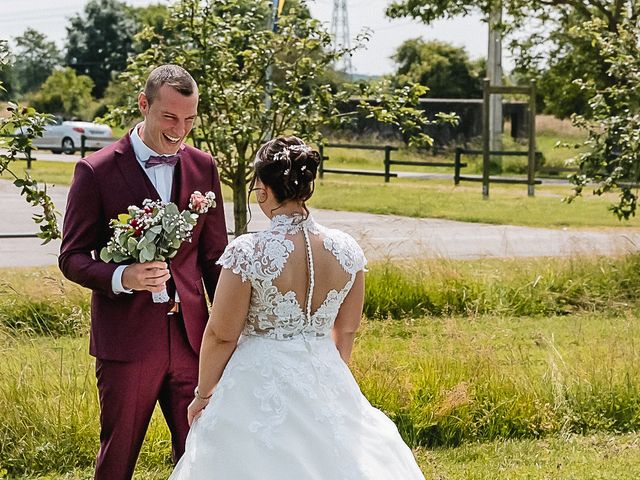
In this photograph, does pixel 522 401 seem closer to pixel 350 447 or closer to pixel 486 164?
pixel 350 447

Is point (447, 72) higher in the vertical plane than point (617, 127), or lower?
lower

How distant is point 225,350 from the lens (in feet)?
14.0

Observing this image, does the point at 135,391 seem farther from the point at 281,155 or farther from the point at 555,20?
the point at 555,20

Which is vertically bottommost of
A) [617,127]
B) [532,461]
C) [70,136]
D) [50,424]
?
[70,136]

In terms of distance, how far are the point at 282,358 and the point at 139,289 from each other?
2.08 feet

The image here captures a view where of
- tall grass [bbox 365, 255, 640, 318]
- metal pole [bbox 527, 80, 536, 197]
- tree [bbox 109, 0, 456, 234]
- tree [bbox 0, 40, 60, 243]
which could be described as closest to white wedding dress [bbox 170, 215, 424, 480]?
tree [bbox 0, 40, 60, 243]

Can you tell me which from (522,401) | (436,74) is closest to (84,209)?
(522,401)

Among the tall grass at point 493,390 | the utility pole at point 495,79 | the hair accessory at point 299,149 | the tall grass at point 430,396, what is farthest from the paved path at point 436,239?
the utility pole at point 495,79

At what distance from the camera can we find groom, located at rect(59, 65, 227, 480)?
4.48 metres

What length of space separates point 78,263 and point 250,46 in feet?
21.2

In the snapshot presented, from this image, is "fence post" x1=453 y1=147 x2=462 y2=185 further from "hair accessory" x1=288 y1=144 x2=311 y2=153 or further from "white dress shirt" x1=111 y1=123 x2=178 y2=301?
"hair accessory" x1=288 y1=144 x2=311 y2=153

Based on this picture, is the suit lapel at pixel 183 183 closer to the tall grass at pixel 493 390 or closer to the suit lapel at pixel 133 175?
the suit lapel at pixel 133 175

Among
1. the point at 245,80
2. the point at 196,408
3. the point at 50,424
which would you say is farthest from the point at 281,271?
the point at 245,80

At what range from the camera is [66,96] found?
196ft
